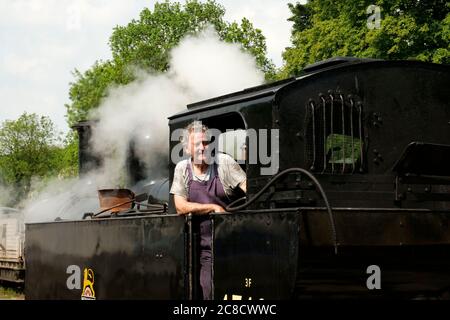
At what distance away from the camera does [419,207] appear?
5383 millimetres

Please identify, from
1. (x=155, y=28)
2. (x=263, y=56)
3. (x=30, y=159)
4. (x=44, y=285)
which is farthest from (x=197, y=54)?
(x=30, y=159)

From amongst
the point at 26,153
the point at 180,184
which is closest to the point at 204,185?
the point at 180,184

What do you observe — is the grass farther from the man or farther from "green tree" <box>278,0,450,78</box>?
"green tree" <box>278,0,450,78</box>

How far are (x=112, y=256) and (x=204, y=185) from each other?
1406 mm

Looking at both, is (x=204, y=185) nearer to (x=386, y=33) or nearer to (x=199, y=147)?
(x=199, y=147)

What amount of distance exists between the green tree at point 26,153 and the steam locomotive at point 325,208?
42323mm

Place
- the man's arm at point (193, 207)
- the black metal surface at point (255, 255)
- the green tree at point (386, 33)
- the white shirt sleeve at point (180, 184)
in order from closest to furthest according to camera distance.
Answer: the black metal surface at point (255, 255) < the man's arm at point (193, 207) < the white shirt sleeve at point (180, 184) < the green tree at point (386, 33)

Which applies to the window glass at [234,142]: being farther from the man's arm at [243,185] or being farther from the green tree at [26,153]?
the green tree at [26,153]

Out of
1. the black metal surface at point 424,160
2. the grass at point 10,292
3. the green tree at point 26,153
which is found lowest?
the grass at point 10,292

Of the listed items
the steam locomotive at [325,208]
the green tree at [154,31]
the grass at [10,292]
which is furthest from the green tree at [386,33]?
the steam locomotive at [325,208]

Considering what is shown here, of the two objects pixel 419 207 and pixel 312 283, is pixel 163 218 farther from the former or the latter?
pixel 419 207

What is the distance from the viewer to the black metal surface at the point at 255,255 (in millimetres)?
4520

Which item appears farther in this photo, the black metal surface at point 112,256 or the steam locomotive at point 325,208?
the black metal surface at point 112,256

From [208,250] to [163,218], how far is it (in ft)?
1.73
